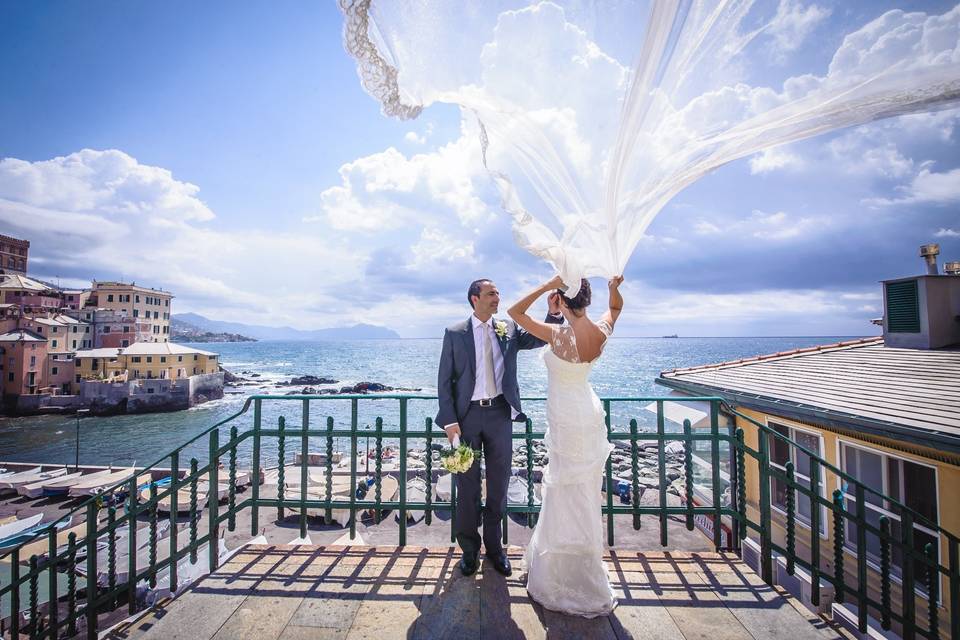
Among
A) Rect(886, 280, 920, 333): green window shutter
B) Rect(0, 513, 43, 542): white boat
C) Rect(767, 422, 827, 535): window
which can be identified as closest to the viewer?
Rect(767, 422, 827, 535): window

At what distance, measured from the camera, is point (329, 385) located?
71188 millimetres

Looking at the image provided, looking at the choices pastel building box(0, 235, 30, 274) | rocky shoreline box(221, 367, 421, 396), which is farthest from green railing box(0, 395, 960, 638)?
pastel building box(0, 235, 30, 274)

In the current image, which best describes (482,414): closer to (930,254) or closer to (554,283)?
(554,283)

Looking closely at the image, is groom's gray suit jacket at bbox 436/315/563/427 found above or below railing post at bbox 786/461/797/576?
above

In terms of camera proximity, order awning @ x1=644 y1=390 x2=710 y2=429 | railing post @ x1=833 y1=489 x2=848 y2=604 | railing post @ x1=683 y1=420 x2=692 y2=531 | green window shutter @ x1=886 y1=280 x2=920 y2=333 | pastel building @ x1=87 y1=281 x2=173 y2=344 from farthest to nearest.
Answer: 1. pastel building @ x1=87 y1=281 x2=173 y2=344
2. green window shutter @ x1=886 y1=280 x2=920 y2=333
3. awning @ x1=644 y1=390 x2=710 y2=429
4. railing post @ x1=683 y1=420 x2=692 y2=531
5. railing post @ x1=833 y1=489 x2=848 y2=604

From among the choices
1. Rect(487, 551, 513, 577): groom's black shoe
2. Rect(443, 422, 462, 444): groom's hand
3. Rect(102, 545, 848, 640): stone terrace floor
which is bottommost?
Rect(102, 545, 848, 640): stone terrace floor

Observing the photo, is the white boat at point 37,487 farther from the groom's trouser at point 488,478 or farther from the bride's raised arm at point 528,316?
the bride's raised arm at point 528,316

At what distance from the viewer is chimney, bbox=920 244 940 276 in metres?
11.1

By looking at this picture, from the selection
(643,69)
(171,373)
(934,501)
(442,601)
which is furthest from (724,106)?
(171,373)

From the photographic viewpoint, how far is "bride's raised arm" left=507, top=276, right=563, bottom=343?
2.86 m

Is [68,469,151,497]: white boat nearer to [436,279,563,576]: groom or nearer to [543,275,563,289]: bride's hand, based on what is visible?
[436,279,563,576]: groom

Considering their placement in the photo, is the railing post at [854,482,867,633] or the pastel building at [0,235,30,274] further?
the pastel building at [0,235,30,274]

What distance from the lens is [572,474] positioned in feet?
9.84

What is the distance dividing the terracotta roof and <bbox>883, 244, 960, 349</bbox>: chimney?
1.12 feet
